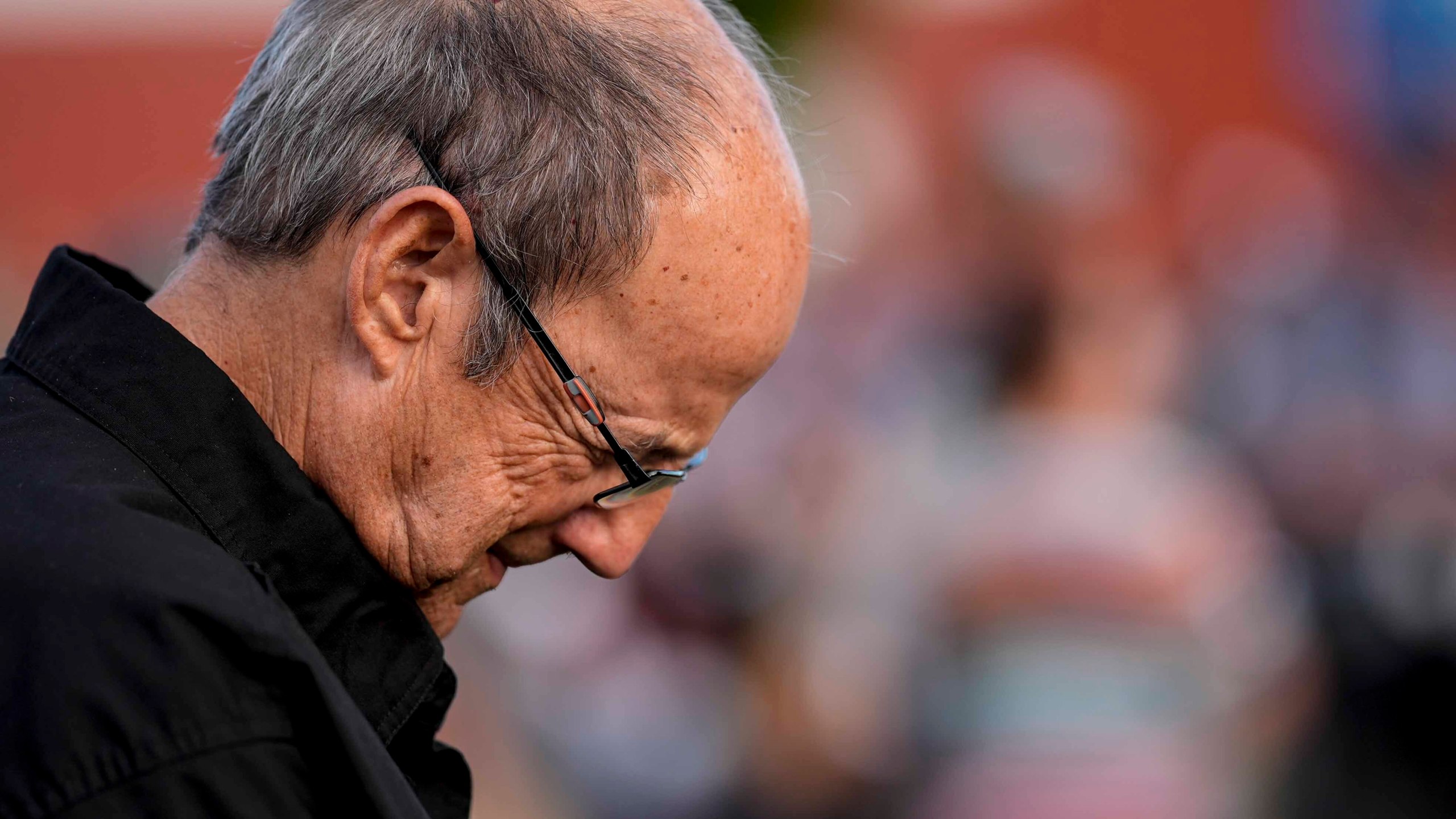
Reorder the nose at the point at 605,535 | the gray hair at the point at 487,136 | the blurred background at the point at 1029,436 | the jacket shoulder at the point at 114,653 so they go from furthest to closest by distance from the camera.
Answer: the blurred background at the point at 1029,436
the nose at the point at 605,535
the gray hair at the point at 487,136
the jacket shoulder at the point at 114,653

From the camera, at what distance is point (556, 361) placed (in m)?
1.35

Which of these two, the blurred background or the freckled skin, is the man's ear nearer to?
the freckled skin

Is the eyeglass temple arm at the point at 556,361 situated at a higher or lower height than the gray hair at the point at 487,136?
lower

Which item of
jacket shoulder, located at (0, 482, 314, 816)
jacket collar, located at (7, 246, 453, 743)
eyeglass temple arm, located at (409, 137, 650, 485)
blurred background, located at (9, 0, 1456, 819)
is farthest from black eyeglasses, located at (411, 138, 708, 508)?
blurred background, located at (9, 0, 1456, 819)

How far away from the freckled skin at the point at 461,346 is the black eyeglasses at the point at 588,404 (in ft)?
0.05

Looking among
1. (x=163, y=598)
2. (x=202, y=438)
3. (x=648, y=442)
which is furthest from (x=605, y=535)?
(x=163, y=598)

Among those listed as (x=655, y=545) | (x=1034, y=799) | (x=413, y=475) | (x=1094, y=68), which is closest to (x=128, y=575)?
(x=413, y=475)

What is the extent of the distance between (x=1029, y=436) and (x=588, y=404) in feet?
9.74

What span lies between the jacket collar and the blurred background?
1022 millimetres

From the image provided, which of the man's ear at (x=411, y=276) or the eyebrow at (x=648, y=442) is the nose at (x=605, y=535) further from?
the man's ear at (x=411, y=276)

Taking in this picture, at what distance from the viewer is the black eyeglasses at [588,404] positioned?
4.17 ft

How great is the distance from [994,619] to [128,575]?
3.14 meters

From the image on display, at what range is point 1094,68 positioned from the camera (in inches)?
248

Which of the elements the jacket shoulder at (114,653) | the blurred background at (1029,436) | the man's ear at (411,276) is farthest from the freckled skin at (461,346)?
the blurred background at (1029,436)
